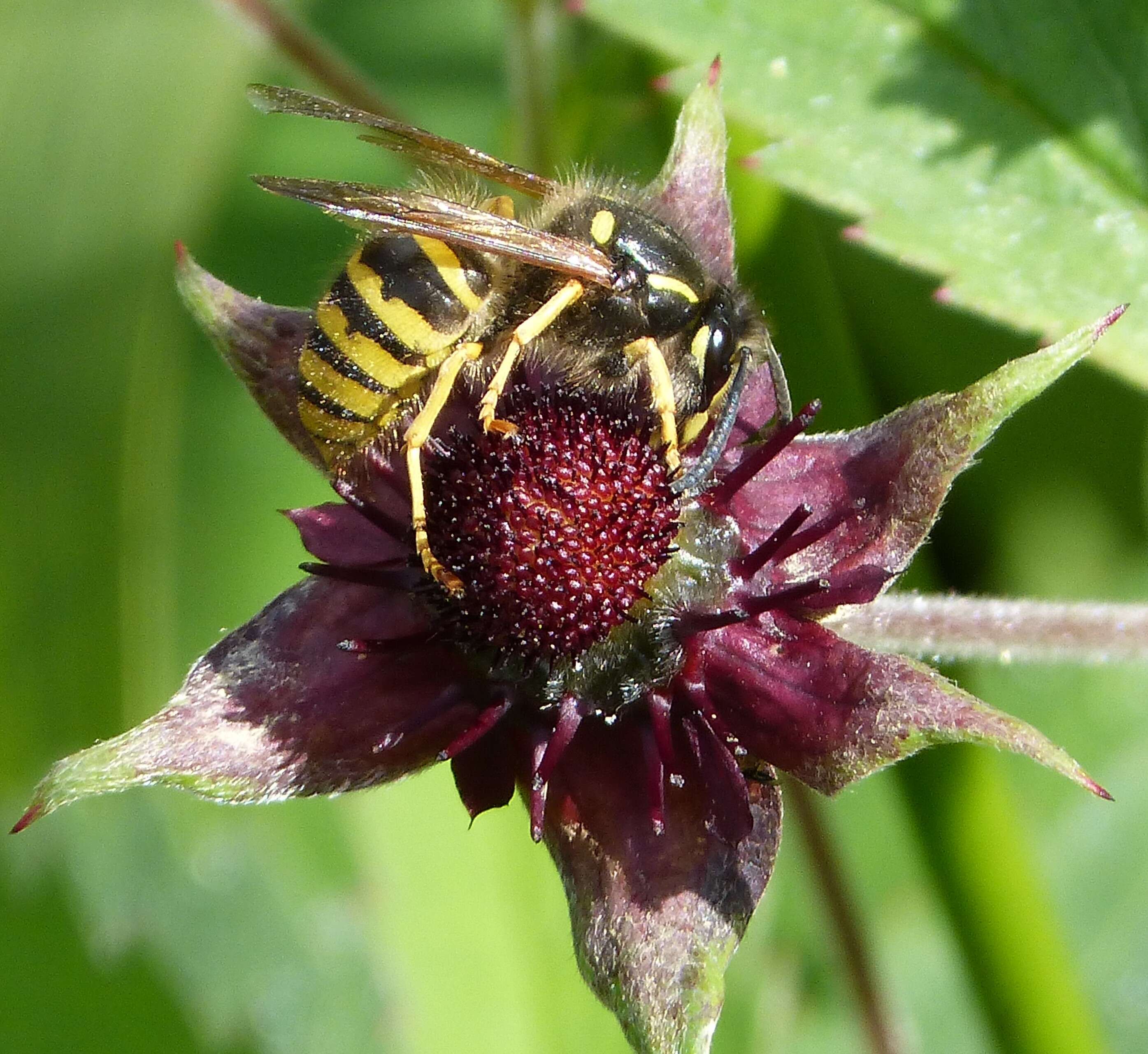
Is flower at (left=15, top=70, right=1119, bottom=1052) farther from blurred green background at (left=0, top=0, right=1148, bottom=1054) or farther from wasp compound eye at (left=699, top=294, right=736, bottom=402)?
blurred green background at (left=0, top=0, right=1148, bottom=1054)

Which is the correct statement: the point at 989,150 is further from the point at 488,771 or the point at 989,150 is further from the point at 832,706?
the point at 488,771

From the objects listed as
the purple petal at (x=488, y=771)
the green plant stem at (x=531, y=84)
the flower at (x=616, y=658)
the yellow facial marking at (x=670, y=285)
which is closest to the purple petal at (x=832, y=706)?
the flower at (x=616, y=658)

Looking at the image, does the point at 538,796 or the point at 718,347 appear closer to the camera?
the point at 538,796

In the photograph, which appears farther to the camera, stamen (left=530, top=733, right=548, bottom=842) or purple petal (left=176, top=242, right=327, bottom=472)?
purple petal (left=176, top=242, right=327, bottom=472)

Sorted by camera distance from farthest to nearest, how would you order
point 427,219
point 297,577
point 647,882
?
point 297,577 < point 647,882 < point 427,219

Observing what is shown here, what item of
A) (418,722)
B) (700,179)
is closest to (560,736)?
(418,722)

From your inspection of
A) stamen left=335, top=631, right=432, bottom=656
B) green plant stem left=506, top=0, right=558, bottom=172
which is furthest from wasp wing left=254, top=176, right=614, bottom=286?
green plant stem left=506, top=0, right=558, bottom=172

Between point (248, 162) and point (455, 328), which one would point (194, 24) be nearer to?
point (248, 162)

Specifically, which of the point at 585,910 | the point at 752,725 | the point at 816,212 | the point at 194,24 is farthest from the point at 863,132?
the point at 194,24
